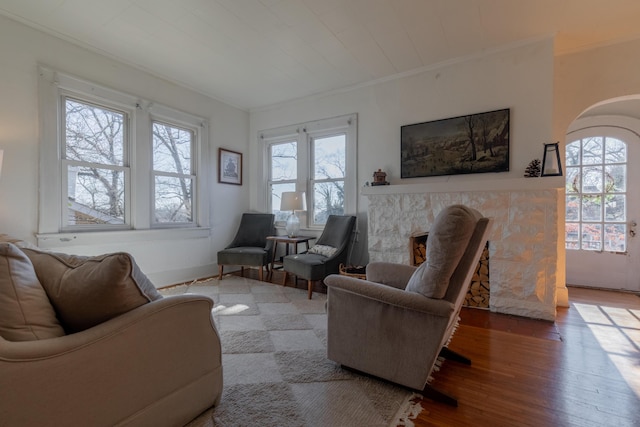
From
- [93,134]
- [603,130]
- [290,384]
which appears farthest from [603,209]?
[93,134]

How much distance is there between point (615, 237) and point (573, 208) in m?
0.53

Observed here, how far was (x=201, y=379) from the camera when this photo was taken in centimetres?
136

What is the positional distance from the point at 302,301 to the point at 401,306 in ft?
5.94

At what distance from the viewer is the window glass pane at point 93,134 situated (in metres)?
3.06

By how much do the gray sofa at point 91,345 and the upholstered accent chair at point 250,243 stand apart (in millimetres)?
2705

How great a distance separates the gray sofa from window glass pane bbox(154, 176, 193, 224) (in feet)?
9.21

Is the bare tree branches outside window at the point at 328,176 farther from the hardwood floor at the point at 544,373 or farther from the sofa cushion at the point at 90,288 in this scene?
the sofa cushion at the point at 90,288

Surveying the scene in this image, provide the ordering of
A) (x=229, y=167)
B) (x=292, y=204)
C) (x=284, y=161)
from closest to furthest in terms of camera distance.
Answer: (x=292, y=204), (x=229, y=167), (x=284, y=161)

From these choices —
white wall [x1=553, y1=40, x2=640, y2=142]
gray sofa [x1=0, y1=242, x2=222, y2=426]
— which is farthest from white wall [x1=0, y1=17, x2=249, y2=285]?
white wall [x1=553, y1=40, x2=640, y2=142]

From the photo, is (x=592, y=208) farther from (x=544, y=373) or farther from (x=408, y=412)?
(x=408, y=412)

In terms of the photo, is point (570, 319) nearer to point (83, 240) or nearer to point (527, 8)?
point (527, 8)

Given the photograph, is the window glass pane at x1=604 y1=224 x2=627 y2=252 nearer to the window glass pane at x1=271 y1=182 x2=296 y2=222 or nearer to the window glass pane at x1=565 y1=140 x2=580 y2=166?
the window glass pane at x1=565 y1=140 x2=580 y2=166

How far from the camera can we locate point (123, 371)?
105 cm

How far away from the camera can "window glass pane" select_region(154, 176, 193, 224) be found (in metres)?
3.82
